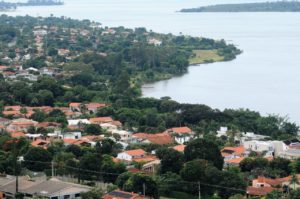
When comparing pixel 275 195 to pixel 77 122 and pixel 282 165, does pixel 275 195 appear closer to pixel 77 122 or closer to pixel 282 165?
pixel 282 165

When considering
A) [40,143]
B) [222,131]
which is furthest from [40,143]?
[222,131]

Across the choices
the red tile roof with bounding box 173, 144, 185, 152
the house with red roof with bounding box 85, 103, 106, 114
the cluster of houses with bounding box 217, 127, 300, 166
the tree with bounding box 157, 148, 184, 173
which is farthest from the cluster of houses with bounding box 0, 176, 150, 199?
the house with red roof with bounding box 85, 103, 106, 114

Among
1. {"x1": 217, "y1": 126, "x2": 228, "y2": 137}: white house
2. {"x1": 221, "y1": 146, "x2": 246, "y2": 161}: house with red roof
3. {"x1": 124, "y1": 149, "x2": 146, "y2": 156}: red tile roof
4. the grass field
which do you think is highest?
{"x1": 124, "y1": 149, "x2": 146, "y2": 156}: red tile roof

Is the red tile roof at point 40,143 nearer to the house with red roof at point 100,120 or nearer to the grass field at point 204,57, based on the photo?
the house with red roof at point 100,120

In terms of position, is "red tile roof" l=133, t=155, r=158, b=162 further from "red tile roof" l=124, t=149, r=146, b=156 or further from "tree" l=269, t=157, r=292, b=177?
"tree" l=269, t=157, r=292, b=177

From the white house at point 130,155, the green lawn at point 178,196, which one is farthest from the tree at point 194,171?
the white house at point 130,155

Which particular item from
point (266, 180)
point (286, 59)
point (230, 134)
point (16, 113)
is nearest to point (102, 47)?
point (286, 59)

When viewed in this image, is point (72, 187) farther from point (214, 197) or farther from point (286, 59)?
point (286, 59)
